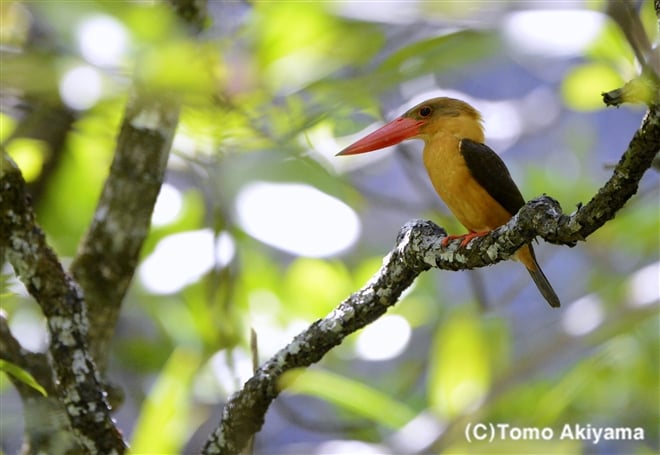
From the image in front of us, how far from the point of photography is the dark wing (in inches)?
80.2

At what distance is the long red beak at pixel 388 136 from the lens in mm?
2182

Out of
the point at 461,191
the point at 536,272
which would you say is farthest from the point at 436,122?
the point at 536,272

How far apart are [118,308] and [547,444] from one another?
1.14 meters

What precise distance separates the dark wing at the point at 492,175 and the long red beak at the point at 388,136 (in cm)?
21

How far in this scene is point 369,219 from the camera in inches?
186

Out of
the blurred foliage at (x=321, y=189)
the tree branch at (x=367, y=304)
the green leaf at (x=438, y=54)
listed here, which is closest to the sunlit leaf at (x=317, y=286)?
the blurred foliage at (x=321, y=189)

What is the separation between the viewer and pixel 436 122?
2434 mm

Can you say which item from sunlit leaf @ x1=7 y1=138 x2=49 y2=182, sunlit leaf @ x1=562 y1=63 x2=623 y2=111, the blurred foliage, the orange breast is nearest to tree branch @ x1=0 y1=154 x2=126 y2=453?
the blurred foliage

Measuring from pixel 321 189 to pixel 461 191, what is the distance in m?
0.46

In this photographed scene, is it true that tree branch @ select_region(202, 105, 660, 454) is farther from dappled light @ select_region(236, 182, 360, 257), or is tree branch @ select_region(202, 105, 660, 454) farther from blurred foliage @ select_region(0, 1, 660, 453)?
dappled light @ select_region(236, 182, 360, 257)

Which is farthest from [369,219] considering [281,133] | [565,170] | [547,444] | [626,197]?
[626,197]

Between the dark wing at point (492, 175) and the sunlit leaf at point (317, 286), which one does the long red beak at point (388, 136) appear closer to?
the dark wing at point (492, 175)

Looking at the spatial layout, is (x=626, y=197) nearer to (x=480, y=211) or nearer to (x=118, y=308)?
(x=480, y=211)

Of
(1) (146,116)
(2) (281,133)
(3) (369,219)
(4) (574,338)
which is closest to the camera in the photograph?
(2) (281,133)
